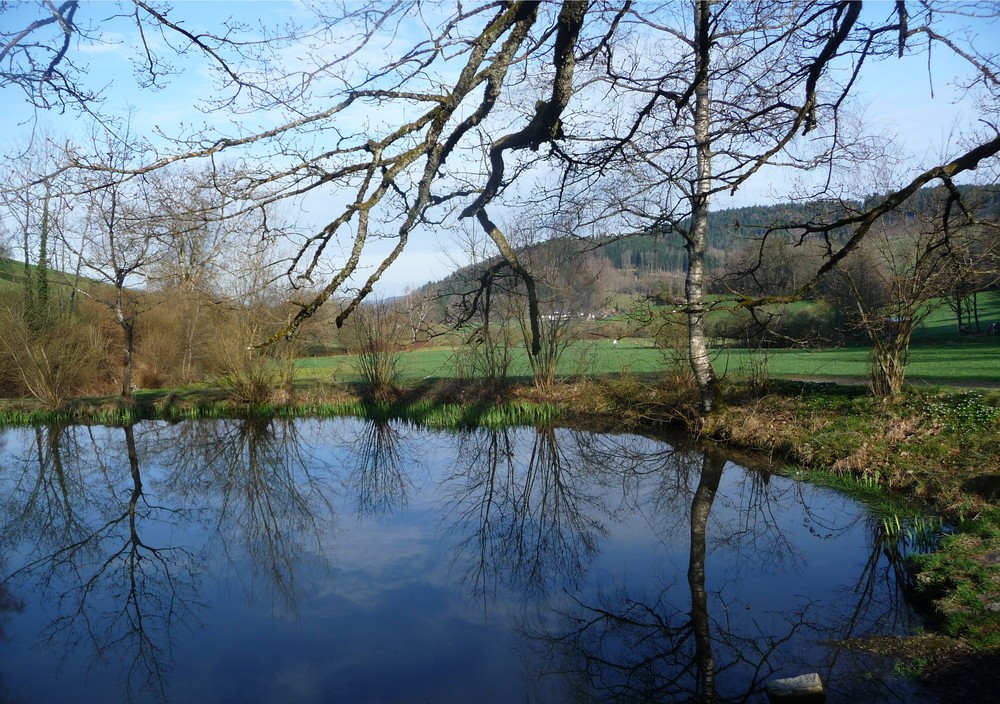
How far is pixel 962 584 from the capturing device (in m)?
5.68

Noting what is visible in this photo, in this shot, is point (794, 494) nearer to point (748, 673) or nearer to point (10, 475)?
point (748, 673)

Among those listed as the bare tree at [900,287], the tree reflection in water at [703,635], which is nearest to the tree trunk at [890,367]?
the bare tree at [900,287]

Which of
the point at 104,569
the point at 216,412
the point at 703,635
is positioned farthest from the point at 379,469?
the point at 216,412

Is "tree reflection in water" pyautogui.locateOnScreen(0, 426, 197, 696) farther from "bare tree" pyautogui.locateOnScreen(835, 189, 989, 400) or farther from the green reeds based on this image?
"bare tree" pyautogui.locateOnScreen(835, 189, 989, 400)

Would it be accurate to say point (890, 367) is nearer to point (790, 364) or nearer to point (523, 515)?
point (523, 515)

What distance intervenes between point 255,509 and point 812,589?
6635 mm

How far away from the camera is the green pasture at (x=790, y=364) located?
1384 centimetres

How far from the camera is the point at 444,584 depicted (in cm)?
673

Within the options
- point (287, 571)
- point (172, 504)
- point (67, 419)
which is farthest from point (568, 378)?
point (67, 419)

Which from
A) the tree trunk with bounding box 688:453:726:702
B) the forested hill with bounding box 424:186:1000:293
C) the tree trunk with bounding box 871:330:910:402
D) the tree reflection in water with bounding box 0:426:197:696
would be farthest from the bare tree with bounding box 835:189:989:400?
the tree reflection in water with bounding box 0:426:197:696

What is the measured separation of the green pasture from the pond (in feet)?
13.7

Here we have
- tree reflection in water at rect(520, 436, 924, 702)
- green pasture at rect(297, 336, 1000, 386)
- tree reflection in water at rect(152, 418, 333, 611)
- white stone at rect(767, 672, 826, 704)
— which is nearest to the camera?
white stone at rect(767, 672, 826, 704)

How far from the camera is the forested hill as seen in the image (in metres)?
8.69

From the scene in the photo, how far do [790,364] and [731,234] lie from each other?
37.1 ft
